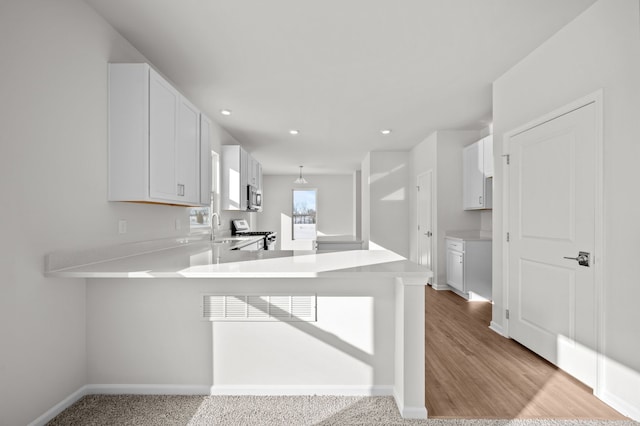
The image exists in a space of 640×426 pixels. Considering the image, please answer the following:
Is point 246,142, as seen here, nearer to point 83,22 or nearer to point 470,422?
point 83,22

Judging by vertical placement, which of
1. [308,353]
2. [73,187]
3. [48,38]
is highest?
[48,38]

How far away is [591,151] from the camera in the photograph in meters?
2.26

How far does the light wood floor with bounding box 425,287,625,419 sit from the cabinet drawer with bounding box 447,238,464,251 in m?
1.53

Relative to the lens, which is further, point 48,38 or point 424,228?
point 424,228

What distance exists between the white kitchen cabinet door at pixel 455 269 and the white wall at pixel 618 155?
266cm

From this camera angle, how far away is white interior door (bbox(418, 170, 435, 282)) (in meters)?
5.77

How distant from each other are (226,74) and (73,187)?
1815mm

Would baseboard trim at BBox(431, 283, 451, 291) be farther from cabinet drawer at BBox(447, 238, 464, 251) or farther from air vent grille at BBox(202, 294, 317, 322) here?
air vent grille at BBox(202, 294, 317, 322)

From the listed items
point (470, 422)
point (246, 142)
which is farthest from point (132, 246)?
point (246, 142)

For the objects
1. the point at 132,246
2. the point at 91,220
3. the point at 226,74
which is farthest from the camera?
the point at 226,74

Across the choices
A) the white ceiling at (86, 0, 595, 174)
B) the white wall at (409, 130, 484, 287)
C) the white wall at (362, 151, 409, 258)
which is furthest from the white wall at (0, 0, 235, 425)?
the white wall at (362, 151, 409, 258)

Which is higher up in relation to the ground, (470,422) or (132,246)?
(132,246)

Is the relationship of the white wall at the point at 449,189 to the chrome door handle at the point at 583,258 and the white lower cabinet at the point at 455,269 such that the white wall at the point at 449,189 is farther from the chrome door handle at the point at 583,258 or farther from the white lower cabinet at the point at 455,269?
the chrome door handle at the point at 583,258

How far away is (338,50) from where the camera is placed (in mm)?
2791
